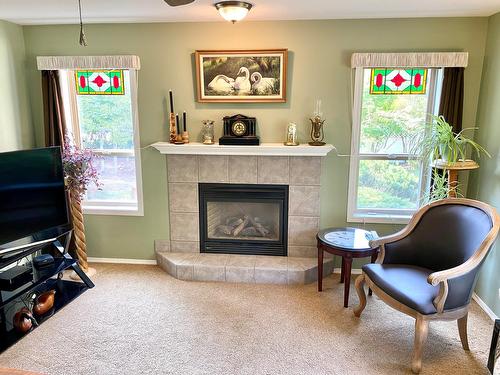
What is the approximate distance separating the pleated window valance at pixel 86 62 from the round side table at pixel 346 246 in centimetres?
236

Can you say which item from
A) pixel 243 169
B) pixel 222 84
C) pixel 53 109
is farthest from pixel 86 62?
pixel 243 169

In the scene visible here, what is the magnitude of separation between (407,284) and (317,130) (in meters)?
1.56

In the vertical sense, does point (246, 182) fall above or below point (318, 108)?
below

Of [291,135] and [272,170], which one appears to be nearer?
[291,135]

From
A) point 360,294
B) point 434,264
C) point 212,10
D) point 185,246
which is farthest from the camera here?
point 185,246

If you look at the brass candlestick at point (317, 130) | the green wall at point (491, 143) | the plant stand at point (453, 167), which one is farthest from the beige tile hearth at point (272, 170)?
the green wall at point (491, 143)

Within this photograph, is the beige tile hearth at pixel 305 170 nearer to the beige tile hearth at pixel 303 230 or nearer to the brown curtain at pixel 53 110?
the beige tile hearth at pixel 303 230

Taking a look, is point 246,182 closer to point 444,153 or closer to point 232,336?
point 232,336

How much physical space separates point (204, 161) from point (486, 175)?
250cm

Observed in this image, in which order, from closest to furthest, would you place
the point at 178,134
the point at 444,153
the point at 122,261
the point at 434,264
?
the point at 434,264 < the point at 444,153 < the point at 178,134 < the point at 122,261

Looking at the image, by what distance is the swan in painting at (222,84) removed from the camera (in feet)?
11.4

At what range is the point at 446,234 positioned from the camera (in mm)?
2758

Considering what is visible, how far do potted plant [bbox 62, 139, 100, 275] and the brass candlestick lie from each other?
2.07m

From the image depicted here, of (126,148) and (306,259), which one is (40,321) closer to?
(126,148)
